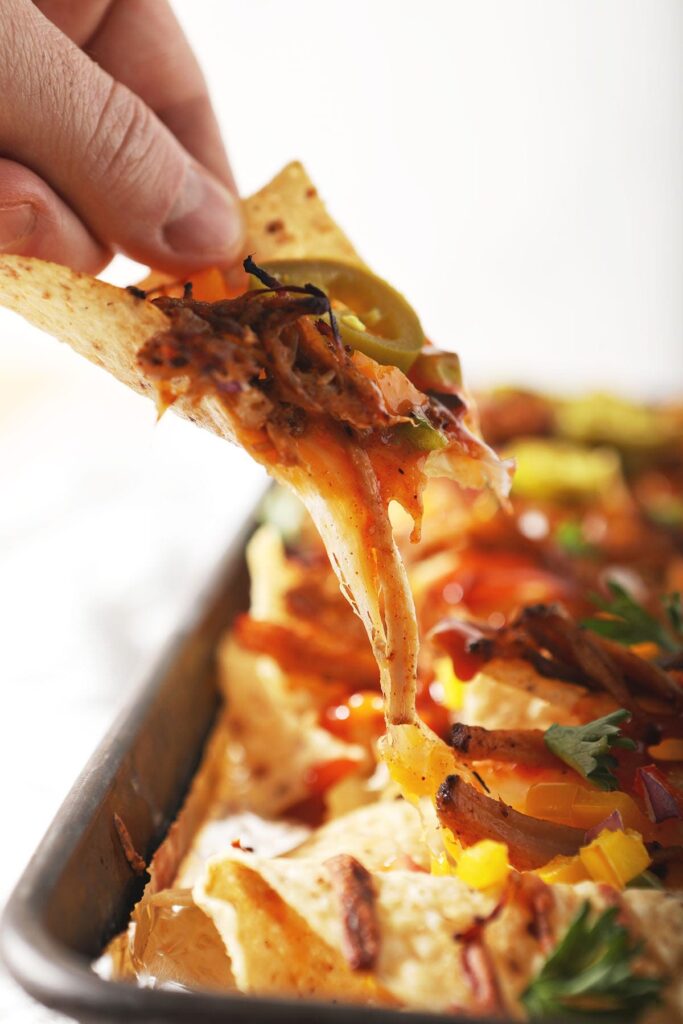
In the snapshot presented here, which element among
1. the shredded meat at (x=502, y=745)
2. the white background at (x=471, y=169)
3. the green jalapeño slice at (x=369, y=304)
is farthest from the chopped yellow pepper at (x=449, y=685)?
the white background at (x=471, y=169)

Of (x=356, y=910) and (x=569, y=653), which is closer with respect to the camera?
(x=356, y=910)

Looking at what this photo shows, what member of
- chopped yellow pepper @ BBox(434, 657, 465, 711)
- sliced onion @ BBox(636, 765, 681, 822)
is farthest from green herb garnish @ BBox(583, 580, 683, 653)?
sliced onion @ BBox(636, 765, 681, 822)

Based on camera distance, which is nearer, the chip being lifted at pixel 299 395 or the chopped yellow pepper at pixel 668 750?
the chip being lifted at pixel 299 395

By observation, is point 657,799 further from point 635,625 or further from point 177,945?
point 177,945

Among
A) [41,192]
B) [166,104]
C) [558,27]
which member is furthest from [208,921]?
[558,27]

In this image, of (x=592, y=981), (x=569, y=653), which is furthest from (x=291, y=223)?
(x=592, y=981)

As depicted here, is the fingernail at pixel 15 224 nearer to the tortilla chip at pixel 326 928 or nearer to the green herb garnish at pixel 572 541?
the tortilla chip at pixel 326 928
